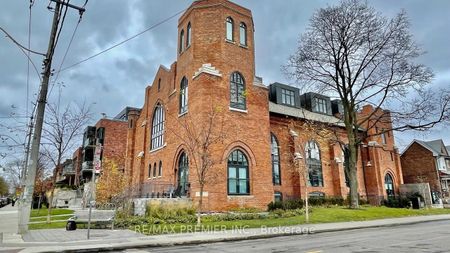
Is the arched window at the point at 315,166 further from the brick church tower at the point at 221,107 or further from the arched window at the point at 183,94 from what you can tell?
the arched window at the point at 183,94

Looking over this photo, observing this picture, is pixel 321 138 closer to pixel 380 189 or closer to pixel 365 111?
pixel 380 189

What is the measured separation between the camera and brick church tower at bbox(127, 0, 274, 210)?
22.1 m

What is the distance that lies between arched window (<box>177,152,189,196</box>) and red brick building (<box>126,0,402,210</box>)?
0.08 meters

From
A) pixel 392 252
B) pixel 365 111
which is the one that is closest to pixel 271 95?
pixel 365 111

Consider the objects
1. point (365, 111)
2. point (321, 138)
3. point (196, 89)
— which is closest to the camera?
point (196, 89)

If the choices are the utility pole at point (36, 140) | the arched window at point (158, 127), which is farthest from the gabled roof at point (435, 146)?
the utility pole at point (36, 140)

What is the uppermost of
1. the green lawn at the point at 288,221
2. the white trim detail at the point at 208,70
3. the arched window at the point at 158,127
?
the white trim detail at the point at 208,70

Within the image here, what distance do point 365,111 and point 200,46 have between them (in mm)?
27780

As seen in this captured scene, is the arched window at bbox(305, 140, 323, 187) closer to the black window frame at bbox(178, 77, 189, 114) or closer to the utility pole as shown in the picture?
the black window frame at bbox(178, 77, 189, 114)

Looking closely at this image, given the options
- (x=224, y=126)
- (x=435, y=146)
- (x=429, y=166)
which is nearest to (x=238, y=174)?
(x=224, y=126)

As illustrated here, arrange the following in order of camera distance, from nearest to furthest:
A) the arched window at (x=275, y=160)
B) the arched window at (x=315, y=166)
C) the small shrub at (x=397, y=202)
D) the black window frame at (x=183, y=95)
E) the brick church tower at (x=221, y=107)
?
the brick church tower at (x=221, y=107), the black window frame at (x=183, y=95), the arched window at (x=275, y=160), the arched window at (x=315, y=166), the small shrub at (x=397, y=202)

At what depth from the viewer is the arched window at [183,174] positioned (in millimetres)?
23516

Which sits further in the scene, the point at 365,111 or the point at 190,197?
the point at 365,111

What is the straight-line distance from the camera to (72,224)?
14.6 m
